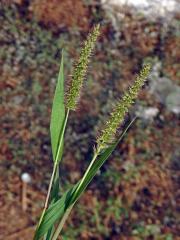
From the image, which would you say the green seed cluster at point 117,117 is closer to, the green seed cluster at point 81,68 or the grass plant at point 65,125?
the grass plant at point 65,125

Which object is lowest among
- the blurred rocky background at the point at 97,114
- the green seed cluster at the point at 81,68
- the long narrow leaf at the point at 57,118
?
the blurred rocky background at the point at 97,114

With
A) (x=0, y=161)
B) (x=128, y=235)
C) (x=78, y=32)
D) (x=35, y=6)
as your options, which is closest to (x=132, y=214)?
(x=128, y=235)

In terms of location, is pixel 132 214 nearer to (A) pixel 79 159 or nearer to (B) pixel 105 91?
(A) pixel 79 159

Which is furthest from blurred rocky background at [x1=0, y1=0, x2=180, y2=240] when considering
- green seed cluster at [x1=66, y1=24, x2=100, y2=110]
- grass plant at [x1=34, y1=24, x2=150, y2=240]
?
green seed cluster at [x1=66, y1=24, x2=100, y2=110]

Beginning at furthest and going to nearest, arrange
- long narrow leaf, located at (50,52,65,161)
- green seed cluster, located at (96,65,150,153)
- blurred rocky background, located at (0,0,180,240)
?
blurred rocky background, located at (0,0,180,240) < long narrow leaf, located at (50,52,65,161) < green seed cluster, located at (96,65,150,153)

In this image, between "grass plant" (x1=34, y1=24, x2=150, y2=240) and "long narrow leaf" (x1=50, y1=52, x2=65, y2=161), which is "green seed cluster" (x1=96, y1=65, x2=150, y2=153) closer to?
"grass plant" (x1=34, y1=24, x2=150, y2=240)

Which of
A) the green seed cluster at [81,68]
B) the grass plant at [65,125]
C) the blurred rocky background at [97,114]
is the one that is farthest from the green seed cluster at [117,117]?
the blurred rocky background at [97,114]
